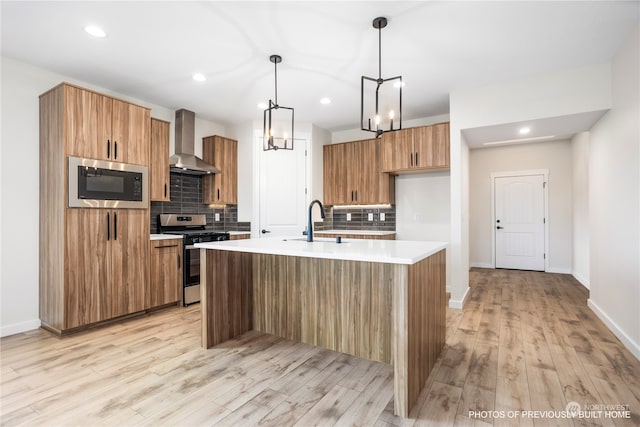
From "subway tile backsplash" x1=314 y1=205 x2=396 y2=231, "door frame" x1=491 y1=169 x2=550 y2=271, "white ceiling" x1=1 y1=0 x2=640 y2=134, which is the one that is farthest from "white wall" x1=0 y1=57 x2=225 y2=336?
"door frame" x1=491 y1=169 x2=550 y2=271

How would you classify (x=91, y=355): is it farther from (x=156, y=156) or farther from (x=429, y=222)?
(x=429, y=222)

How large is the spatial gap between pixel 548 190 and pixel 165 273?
21.9 feet

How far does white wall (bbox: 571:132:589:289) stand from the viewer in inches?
196

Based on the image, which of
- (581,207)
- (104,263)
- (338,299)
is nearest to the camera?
Result: (338,299)

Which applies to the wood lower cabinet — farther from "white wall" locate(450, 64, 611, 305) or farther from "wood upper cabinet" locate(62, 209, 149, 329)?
"white wall" locate(450, 64, 611, 305)

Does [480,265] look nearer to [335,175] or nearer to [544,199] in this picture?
[544,199]

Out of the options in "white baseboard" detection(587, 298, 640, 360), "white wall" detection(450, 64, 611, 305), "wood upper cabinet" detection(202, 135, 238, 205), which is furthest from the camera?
"wood upper cabinet" detection(202, 135, 238, 205)

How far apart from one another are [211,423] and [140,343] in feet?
4.82

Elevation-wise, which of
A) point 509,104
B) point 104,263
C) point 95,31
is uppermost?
point 95,31

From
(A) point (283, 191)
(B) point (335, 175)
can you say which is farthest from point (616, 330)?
(A) point (283, 191)

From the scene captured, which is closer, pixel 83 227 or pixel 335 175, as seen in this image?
pixel 83 227

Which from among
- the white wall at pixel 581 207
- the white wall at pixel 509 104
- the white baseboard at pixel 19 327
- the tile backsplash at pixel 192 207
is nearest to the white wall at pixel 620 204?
the white wall at pixel 509 104

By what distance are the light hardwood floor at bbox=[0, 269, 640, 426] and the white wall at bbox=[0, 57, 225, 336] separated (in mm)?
262

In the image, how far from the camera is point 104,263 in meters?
3.19
